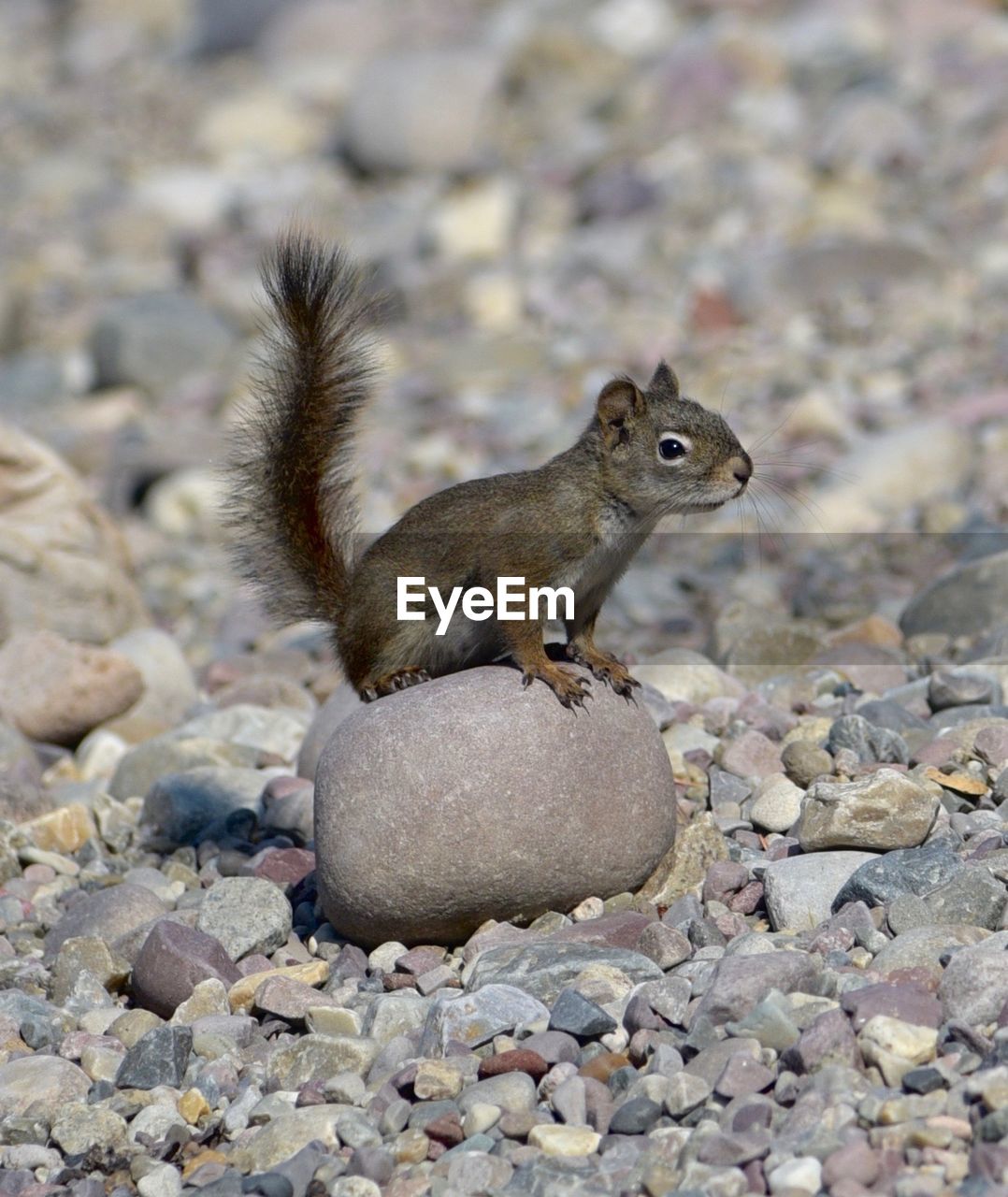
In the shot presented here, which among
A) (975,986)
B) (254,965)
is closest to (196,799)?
(254,965)

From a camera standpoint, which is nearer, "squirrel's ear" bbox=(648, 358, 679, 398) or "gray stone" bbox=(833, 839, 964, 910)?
"gray stone" bbox=(833, 839, 964, 910)

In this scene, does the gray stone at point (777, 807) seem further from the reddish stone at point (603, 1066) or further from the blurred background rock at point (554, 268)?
the blurred background rock at point (554, 268)

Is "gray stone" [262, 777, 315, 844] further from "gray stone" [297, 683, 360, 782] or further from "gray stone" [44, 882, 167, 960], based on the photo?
"gray stone" [44, 882, 167, 960]

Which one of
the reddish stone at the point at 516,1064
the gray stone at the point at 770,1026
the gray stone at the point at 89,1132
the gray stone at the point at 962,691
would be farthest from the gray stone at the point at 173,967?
the gray stone at the point at 962,691

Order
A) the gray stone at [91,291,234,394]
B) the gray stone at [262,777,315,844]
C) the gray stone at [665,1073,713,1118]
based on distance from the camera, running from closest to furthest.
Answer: the gray stone at [665,1073,713,1118] → the gray stone at [262,777,315,844] → the gray stone at [91,291,234,394]

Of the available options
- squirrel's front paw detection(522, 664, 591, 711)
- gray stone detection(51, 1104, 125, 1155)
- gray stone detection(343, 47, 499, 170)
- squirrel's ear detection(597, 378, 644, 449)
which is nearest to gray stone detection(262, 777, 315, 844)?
squirrel's front paw detection(522, 664, 591, 711)

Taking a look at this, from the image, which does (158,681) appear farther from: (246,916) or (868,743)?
(868,743)

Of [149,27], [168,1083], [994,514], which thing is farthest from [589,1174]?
[149,27]
